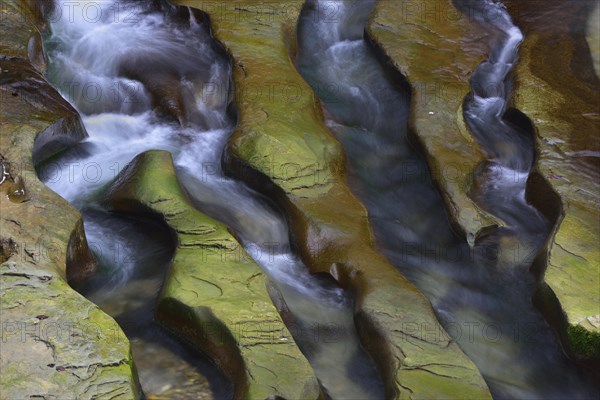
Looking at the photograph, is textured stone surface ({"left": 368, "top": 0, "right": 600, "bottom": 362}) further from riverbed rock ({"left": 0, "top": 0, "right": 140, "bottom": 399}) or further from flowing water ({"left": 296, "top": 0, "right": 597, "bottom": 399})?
riverbed rock ({"left": 0, "top": 0, "right": 140, "bottom": 399})

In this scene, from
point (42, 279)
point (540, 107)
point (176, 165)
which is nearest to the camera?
point (42, 279)

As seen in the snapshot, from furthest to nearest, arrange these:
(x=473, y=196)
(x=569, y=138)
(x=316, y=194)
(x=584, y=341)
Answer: (x=569, y=138), (x=473, y=196), (x=316, y=194), (x=584, y=341)

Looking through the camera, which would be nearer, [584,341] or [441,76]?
[584,341]

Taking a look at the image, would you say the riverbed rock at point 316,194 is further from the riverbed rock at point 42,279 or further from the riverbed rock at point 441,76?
the riverbed rock at point 42,279

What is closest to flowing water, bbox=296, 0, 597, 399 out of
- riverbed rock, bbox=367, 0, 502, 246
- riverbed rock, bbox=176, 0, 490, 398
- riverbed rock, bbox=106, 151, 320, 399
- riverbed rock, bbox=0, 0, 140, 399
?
riverbed rock, bbox=367, 0, 502, 246

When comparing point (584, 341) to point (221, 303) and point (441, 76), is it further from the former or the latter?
point (441, 76)

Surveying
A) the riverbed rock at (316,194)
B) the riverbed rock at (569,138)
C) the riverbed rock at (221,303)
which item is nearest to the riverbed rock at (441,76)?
the riverbed rock at (569,138)

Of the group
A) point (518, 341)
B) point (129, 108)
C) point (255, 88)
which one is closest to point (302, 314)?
point (518, 341)

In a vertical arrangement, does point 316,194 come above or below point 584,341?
above

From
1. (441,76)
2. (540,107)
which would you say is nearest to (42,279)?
(441,76)

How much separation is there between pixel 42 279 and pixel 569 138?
5534 millimetres

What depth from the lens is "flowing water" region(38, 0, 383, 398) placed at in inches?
264

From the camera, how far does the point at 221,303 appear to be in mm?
6578

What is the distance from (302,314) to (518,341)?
1.87 m
